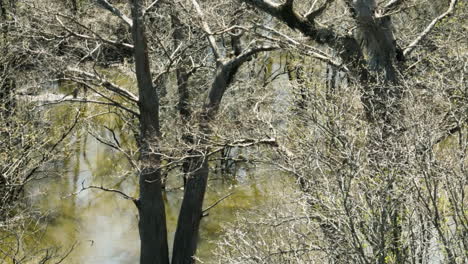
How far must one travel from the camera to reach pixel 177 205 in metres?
24.8

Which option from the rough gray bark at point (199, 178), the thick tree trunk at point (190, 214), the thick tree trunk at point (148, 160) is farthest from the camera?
the thick tree trunk at point (190, 214)

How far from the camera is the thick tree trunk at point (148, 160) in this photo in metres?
15.9

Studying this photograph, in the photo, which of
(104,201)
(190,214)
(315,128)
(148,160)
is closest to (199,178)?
(190,214)

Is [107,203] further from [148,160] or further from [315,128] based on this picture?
[315,128]

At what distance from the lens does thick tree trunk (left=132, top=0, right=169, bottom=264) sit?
52.2 ft

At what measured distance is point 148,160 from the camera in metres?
16.3

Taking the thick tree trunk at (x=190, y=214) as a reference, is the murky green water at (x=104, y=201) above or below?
above

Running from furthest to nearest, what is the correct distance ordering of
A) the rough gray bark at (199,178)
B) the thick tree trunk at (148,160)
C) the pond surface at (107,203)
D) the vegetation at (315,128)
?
the pond surface at (107,203)
the rough gray bark at (199,178)
the thick tree trunk at (148,160)
the vegetation at (315,128)

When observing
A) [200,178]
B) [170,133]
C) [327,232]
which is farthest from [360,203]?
[170,133]

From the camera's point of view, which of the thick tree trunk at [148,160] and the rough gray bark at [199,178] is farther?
the rough gray bark at [199,178]

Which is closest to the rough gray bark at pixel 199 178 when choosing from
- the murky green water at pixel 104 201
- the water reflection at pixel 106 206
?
the murky green water at pixel 104 201

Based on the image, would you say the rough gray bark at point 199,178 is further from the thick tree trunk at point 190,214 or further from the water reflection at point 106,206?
the water reflection at point 106,206

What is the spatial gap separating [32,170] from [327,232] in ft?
35.7

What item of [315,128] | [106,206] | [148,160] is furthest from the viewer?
[106,206]
